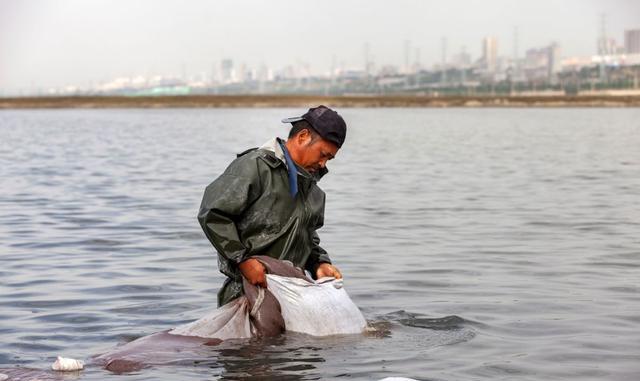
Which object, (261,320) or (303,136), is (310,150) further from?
(261,320)

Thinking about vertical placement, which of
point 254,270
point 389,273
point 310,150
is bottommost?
point 389,273

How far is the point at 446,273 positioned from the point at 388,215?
5746mm

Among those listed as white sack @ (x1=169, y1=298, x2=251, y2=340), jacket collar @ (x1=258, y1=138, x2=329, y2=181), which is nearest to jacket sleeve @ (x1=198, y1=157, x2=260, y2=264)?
jacket collar @ (x1=258, y1=138, x2=329, y2=181)

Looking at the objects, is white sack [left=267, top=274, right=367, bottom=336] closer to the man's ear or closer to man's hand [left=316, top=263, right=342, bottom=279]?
man's hand [left=316, top=263, right=342, bottom=279]

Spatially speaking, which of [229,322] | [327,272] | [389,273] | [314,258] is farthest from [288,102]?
[229,322]

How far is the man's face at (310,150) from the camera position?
6.84 m

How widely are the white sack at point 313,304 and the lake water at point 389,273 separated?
0.36 feet

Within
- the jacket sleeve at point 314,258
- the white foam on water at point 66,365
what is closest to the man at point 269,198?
the jacket sleeve at point 314,258

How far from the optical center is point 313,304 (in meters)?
Answer: 6.95

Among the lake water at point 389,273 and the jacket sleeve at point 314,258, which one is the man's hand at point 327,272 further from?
the lake water at point 389,273

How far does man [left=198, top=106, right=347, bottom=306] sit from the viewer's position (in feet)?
22.1

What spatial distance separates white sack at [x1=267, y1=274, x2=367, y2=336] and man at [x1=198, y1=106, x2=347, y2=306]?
14 centimetres

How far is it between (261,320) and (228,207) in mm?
769

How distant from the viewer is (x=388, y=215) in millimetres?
16938
